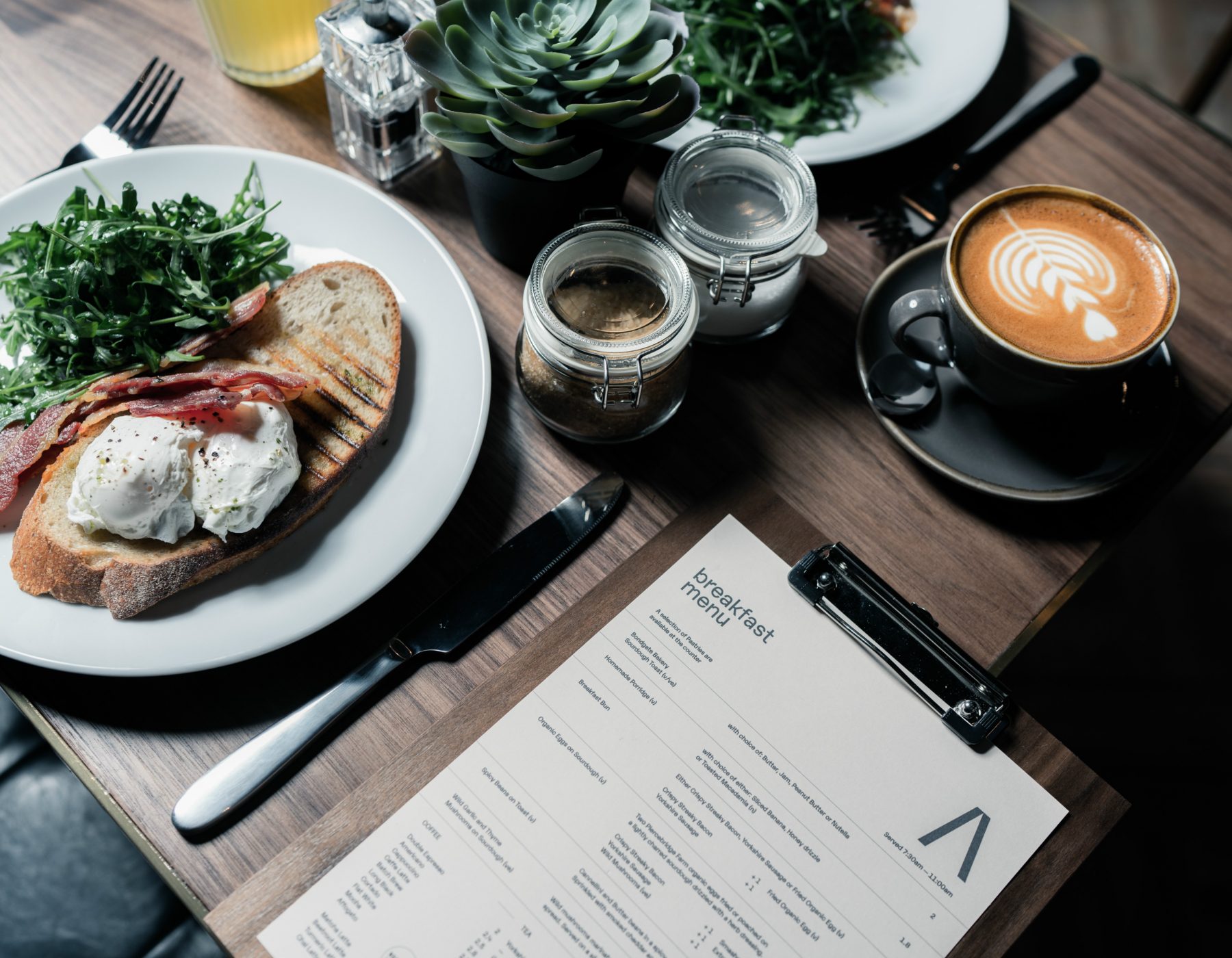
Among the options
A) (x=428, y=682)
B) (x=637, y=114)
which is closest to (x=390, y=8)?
(x=637, y=114)

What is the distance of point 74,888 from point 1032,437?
126 centimetres

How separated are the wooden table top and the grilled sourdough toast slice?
97mm

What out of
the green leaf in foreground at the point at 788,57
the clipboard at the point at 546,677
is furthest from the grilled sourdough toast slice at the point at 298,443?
the green leaf in foreground at the point at 788,57

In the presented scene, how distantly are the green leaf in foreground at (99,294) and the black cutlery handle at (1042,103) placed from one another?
2.92 ft

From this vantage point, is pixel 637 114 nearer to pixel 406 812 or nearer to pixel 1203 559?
pixel 406 812

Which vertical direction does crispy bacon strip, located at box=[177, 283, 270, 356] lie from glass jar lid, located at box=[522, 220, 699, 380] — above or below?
below

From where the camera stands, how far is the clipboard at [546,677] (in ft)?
2.54

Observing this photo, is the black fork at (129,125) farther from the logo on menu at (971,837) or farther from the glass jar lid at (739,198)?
the logo on menu at (971,837)

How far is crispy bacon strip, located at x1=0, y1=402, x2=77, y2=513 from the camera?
0.89 metres

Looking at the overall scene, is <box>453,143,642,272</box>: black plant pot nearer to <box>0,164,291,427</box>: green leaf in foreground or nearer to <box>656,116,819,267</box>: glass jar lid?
<box>656,116,819,267</box>: glass jar lid

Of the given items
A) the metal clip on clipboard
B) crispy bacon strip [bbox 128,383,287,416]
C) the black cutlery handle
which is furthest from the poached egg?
the black cutlery handle

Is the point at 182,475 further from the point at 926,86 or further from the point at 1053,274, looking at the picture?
the point at 926,86

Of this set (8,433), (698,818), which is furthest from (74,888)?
(698,818)

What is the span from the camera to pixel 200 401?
0.88 meters
